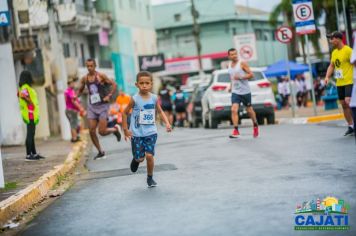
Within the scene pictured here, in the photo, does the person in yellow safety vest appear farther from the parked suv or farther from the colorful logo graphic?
the colorful logo graphic

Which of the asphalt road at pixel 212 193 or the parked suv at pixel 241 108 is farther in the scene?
the parked suv at pixel 241 108

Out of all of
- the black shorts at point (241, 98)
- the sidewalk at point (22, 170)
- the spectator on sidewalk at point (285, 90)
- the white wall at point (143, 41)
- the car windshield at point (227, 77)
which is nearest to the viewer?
the sidewalk at point (22, 170)

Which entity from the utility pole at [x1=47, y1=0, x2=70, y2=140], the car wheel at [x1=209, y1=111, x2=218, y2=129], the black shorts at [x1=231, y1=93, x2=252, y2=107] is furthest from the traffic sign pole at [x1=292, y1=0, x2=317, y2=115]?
the utility pole at [x1=47, y1=0, x2=70, y2=140]

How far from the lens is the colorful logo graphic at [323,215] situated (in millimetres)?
6043

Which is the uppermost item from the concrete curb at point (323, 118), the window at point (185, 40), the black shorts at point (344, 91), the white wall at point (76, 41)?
the window at point (185, 40)

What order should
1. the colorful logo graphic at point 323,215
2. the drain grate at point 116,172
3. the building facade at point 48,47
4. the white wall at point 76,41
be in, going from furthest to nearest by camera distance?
1. the white wall at point 76,41
2. the building facade at point 48,47
3. the drain grate at point 116,172
4. the colorful logo graphic at point 323,215

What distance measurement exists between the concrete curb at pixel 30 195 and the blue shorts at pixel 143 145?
1374 millimetres

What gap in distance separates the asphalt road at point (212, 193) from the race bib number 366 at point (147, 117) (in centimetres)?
77

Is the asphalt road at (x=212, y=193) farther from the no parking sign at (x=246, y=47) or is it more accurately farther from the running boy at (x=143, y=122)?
the no parking sign at (x=246, y=47)

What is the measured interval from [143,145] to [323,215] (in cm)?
399

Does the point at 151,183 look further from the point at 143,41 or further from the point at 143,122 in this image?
the point at 143,41

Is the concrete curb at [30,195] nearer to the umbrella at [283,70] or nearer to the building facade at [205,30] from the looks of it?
the umbrella at [283,70]

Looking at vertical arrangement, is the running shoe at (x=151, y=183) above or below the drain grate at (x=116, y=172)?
above

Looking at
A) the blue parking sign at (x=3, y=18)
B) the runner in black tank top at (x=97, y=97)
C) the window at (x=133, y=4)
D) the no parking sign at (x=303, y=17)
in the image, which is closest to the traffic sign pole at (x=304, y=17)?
the no parking sign at (x=303, y=17)
